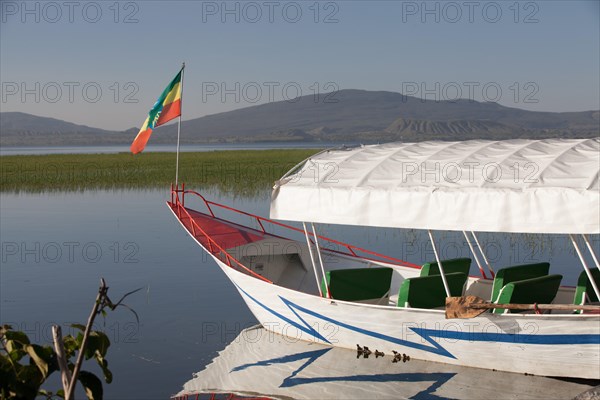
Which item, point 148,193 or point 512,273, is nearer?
point 512,273

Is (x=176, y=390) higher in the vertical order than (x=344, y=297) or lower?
lower

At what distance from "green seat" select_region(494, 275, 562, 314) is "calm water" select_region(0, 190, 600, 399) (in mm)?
4219

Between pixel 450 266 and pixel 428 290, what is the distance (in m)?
1.12

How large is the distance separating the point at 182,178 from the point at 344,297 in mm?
30184

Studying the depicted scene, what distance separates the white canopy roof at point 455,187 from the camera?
31.1ft

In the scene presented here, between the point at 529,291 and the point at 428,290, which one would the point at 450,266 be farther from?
the point at 529,291

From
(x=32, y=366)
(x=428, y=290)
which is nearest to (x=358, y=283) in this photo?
(x=428, y=290)

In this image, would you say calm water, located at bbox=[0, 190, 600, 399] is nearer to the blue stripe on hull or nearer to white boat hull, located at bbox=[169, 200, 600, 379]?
white boat hull, located at bbox=[169, 200, 600, 379]

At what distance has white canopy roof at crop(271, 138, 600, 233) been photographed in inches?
374

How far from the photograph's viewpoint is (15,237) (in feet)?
76.0

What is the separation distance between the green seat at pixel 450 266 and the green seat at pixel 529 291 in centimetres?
175

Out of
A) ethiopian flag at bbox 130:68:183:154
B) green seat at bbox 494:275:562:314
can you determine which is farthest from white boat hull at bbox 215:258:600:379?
ethiopian flag at bbox 130:68:183:154

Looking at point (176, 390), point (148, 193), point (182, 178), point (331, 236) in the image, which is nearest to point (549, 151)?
point (176, 390)

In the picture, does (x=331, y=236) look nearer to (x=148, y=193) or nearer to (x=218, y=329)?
(x=218, y=329)
